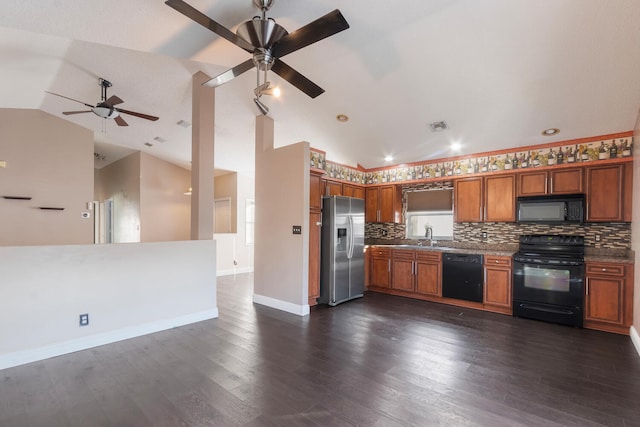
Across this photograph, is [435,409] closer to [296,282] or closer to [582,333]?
[296,282]

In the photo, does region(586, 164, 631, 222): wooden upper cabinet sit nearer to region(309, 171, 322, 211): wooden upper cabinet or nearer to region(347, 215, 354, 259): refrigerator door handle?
region(347, 215, 354, 259): refrigerator door handle

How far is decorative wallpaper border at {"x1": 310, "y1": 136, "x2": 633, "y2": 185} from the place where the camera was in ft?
12.4

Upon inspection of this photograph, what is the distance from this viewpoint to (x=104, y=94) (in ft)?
A: 13.5

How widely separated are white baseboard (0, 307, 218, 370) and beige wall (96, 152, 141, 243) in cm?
499

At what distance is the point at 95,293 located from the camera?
304 cm

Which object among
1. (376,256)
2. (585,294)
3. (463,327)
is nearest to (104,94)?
(376,256)

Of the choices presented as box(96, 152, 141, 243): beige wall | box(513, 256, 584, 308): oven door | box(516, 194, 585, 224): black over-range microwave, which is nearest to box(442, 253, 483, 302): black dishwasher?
box(513, 256, 584, 308): oven door

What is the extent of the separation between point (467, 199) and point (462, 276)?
127 centimetres

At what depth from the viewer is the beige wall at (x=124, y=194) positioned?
25.1ft

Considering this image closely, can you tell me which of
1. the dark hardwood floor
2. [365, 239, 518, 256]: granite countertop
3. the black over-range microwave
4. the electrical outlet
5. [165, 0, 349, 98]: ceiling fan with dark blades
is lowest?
the dark hardwood floor

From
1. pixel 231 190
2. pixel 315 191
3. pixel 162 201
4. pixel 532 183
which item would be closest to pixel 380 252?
pixel 315 191

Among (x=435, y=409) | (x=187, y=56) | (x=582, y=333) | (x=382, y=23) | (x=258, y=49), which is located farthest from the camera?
(x=582, y=333)

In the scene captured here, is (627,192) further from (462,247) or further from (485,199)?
(462,247)

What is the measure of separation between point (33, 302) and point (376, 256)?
467 centimetres
